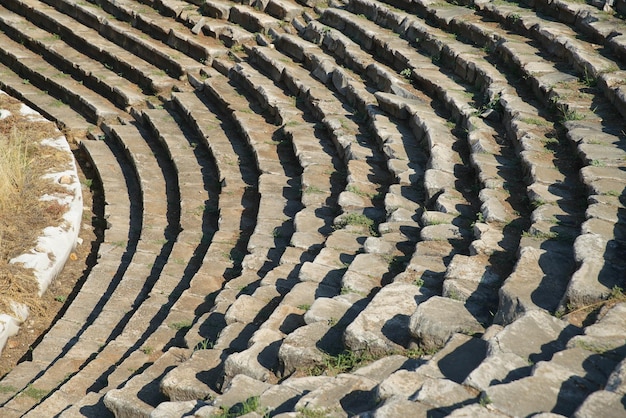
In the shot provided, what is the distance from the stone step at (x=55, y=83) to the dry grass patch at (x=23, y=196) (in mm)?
1019

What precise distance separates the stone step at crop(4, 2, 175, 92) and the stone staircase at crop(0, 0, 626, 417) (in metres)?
0.07

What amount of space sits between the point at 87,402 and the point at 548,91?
17.2 feet

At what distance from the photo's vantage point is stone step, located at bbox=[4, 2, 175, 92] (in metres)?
12.7

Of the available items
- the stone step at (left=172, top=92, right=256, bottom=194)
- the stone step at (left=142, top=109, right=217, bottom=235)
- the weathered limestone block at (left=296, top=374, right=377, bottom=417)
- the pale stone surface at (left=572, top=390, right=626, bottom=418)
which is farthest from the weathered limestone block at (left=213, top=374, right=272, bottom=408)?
the stone step at (left=172, top=92, right=256, bottom=194)

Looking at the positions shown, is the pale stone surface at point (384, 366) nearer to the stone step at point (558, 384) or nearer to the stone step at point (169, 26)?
the stone step at point (558, 384)

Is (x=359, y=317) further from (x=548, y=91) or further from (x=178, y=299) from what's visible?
(x=548, y=91)

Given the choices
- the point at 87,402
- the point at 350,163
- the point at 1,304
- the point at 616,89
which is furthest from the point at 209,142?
the point at 87,402

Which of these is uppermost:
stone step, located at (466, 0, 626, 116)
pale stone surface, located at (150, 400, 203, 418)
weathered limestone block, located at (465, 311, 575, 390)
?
stone step, located at (466, 0, 626, 116)

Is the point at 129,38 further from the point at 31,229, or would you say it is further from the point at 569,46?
the point at 569,46

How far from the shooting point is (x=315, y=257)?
7.00 metres

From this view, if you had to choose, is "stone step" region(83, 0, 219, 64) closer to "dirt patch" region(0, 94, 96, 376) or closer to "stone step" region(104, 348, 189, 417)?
"dirt patch" region(0, 94, 96, 376)

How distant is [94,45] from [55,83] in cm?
97

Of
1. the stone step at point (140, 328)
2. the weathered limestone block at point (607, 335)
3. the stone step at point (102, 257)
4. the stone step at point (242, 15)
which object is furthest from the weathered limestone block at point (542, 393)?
the stone step at point (242, 15)

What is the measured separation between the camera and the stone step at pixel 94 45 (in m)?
12.7
